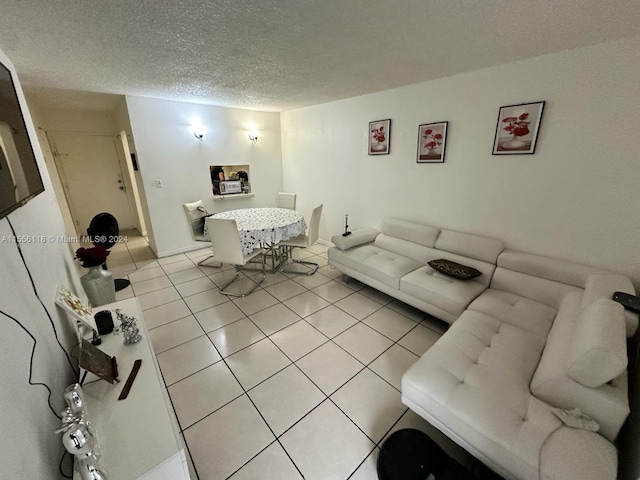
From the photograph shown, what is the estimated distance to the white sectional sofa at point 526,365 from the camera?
1040mm

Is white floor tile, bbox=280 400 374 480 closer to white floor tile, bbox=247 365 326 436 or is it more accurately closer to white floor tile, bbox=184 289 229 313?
white floor tile, bbox=247 365 326 436

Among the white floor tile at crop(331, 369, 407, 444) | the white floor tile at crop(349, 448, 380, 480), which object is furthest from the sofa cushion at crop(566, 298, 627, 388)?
the white floor tile at crop(349, 448, 380, 480)

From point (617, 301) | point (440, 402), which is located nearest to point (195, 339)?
point (440, 402)

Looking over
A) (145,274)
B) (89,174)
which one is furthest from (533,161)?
(89,174)

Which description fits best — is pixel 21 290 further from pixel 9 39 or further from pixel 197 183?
pixel 197 183

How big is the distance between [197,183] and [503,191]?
421 cm

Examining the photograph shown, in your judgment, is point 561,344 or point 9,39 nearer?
point 561,344

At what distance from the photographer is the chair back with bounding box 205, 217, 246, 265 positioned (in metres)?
2.70

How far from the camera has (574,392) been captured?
116cm

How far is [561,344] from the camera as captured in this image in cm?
137

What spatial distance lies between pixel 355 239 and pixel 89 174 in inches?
221

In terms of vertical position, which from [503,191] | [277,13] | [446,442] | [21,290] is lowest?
[446,442]

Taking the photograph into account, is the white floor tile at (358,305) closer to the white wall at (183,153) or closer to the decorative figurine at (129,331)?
the decorative figurine at (129,331)

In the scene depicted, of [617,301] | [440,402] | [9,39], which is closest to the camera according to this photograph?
[440,402]
